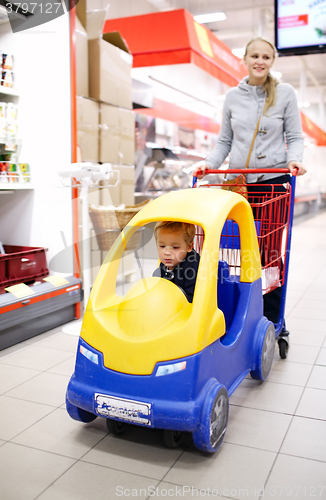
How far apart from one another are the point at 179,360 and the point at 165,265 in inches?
23.5

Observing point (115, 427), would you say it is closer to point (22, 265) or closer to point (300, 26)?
point (22, 265)

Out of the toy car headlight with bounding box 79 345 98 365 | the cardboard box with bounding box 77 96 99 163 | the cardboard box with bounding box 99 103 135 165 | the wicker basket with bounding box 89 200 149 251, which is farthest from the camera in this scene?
the cardboard box with bounding box 99 103 135 165

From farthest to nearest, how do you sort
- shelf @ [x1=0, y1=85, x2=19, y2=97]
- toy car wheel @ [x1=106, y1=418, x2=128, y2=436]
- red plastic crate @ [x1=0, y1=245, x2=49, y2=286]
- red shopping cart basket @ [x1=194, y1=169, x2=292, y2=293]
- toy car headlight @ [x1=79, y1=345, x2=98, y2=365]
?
shelf @ [x1=0, y1=85, x2=19, y2=97] < red plastic crate @ [x1=0, y1=245, x2=49, y2=286] < red shopping cart basket @ [x1=194, y1=169, x2=292, y2=293] < toy car wheel @ [x1=106, y1=418, x2=128, y2=436] < toy car headlight @ [x1=79, y1=345, x2=98, y2=365]

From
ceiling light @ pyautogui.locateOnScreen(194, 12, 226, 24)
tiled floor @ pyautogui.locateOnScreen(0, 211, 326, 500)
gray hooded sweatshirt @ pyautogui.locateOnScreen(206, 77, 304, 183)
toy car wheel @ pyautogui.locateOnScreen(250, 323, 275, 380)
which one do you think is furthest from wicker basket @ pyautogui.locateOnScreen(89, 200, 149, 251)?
ceiling light @ pyautogui.locateOnScreen(194, 12, 226, 24)

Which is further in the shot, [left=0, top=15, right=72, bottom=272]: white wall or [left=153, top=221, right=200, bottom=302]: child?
[left=0, top=15, right=72, bottom=272]: white wall

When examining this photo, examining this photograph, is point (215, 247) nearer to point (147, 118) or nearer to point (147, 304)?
point (147, 304)

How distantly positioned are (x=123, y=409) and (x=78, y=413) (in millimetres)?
296

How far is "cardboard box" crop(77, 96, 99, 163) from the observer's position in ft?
13.8

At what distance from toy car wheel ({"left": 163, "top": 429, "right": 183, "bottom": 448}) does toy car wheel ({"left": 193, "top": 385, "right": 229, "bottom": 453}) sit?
0.45 feet

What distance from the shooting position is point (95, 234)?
427cm

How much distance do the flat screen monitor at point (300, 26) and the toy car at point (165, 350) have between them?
4.49 m

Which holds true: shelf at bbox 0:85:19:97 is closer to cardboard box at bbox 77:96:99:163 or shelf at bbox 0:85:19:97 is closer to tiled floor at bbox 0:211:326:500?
cardboard box at bbox 77:96:99:163

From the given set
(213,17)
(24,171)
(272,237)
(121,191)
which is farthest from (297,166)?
(213,17)

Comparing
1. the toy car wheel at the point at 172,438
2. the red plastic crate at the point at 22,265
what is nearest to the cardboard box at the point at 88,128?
the red plastic crate at the point at 22,265
